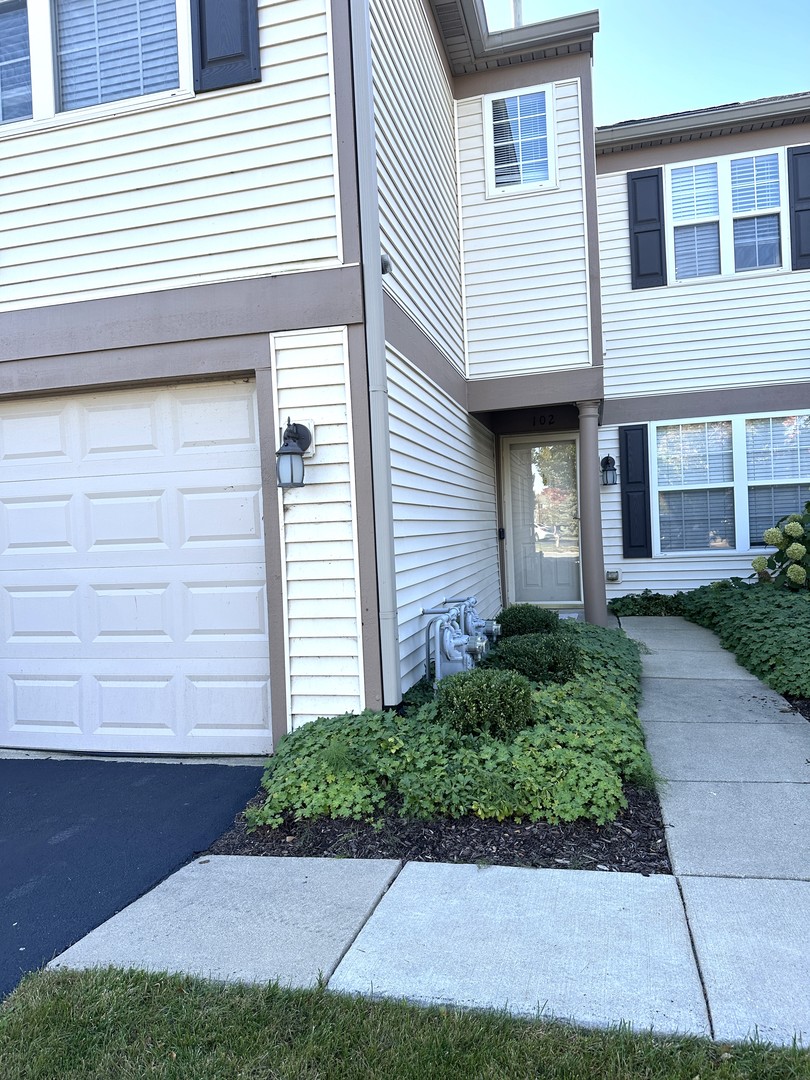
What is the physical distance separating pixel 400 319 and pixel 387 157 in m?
1.02

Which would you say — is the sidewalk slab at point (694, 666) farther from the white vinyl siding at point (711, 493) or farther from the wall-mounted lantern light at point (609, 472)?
the wall-mounted lantern light at point (609, 472)

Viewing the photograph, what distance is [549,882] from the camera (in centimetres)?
300

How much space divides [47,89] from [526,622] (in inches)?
200

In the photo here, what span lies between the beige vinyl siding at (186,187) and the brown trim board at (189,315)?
0.09 m

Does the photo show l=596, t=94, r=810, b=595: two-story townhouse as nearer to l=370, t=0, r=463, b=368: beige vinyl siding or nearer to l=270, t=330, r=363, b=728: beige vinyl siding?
l=370, t=0, r=463, b=368: beige vinyl siding

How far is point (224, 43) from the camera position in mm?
4422

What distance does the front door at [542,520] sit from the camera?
30.7 feet

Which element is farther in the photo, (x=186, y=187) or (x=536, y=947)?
(x=186, y=187)

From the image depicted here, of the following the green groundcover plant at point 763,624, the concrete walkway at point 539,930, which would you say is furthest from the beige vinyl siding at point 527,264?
the concrete walkway at point 539,930

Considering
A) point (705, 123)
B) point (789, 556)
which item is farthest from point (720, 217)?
point (789, 556)

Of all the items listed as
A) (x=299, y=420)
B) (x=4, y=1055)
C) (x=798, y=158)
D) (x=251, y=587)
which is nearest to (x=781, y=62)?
(x=798, y=158)

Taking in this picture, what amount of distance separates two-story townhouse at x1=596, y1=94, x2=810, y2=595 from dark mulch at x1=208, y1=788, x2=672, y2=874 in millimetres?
6668

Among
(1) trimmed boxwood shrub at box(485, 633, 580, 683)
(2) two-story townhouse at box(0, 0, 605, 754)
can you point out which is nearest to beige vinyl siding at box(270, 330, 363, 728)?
(2) two-story townhouse at box(0, 0, 605, 754)

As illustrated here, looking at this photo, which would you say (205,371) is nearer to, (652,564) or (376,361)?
(376,361)
